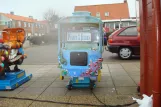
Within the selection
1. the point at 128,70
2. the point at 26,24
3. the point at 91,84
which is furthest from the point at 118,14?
the point at 91,84

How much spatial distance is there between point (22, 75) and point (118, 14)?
1621 inches

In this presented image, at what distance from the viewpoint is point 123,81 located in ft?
23.1

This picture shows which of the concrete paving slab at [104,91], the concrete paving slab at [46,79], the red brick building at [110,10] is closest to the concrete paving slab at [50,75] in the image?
the concrete paving slab at [46,79]

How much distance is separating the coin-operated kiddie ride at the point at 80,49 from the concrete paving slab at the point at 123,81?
0.91 m

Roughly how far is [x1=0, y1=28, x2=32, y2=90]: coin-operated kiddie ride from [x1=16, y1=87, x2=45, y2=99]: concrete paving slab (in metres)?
0.43

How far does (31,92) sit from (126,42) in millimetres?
6431

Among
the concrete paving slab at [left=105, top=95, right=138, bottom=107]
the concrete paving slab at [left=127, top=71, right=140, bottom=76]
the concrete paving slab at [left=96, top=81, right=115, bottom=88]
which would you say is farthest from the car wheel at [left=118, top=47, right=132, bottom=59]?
the concrete paving slab at [left=105, top=95, right=138, bottom=107]

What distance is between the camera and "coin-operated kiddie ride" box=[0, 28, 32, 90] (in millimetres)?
6488

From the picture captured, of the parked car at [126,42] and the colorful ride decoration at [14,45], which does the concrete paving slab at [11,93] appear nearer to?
the colorful ride decoration at [14,45]

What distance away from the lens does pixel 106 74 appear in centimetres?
827

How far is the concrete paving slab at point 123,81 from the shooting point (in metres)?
6.69

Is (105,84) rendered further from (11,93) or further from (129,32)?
(129,32)

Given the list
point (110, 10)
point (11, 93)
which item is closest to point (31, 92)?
point (11, 93)

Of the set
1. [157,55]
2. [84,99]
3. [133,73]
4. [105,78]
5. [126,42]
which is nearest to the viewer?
[157,55]
